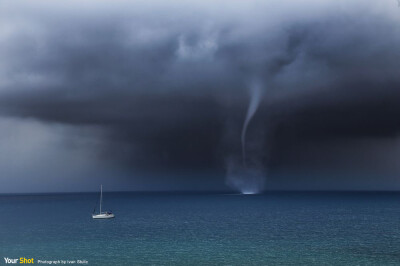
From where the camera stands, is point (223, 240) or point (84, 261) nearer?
point (84, 261)

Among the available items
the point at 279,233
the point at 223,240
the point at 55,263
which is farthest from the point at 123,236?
the point at 279,233

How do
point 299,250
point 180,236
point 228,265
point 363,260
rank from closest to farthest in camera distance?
point 228,265
point 363,260
point 299,250
point 180,236

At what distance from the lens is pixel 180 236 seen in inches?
3233

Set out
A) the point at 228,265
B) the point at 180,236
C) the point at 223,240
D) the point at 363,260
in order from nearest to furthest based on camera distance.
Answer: the point at 228,265
the point at 363,260
the point at 223,240
the point at 180,236

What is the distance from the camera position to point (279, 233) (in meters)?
88.1

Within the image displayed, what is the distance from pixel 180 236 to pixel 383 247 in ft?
135

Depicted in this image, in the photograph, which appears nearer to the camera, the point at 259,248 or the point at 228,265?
the point at 228,265

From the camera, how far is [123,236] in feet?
276

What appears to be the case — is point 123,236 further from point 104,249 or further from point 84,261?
point 84,261

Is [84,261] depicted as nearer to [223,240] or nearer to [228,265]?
[228,265]

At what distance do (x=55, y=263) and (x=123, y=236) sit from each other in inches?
1229

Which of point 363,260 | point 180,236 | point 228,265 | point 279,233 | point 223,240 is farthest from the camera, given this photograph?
point 279,233

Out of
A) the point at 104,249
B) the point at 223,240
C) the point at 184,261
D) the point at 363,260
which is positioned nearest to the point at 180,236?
the point at 223,240

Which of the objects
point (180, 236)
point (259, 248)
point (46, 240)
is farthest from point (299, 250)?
point (46, 240)
